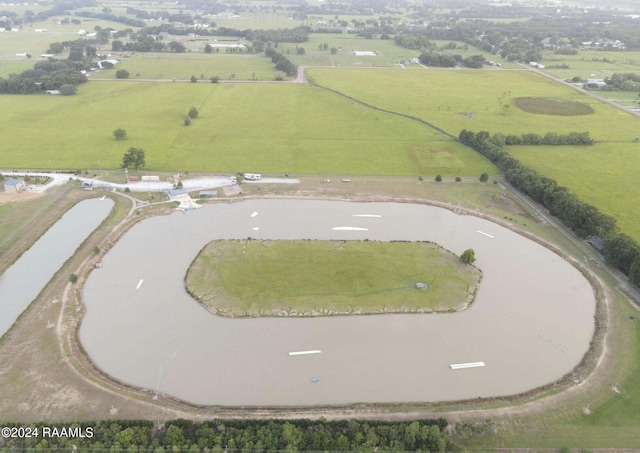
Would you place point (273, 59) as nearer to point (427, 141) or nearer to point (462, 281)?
point (427, 141)

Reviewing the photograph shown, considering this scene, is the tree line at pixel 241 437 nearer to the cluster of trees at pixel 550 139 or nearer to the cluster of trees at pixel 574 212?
the cluster of trees at pixel 574 212

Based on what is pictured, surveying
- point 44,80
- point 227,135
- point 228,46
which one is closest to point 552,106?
point 227,135

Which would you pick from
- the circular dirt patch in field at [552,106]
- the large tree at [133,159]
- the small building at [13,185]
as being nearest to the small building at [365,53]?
the circular dirt patch in field at [552,106]

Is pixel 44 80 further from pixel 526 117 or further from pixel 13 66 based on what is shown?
pixel 526 117

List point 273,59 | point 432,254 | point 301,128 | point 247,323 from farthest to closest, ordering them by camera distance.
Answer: point 273,59
point 301,128
point 432,254
point 247,323

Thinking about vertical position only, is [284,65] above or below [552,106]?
above

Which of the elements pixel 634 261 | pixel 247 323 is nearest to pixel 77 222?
pixel 247 323
